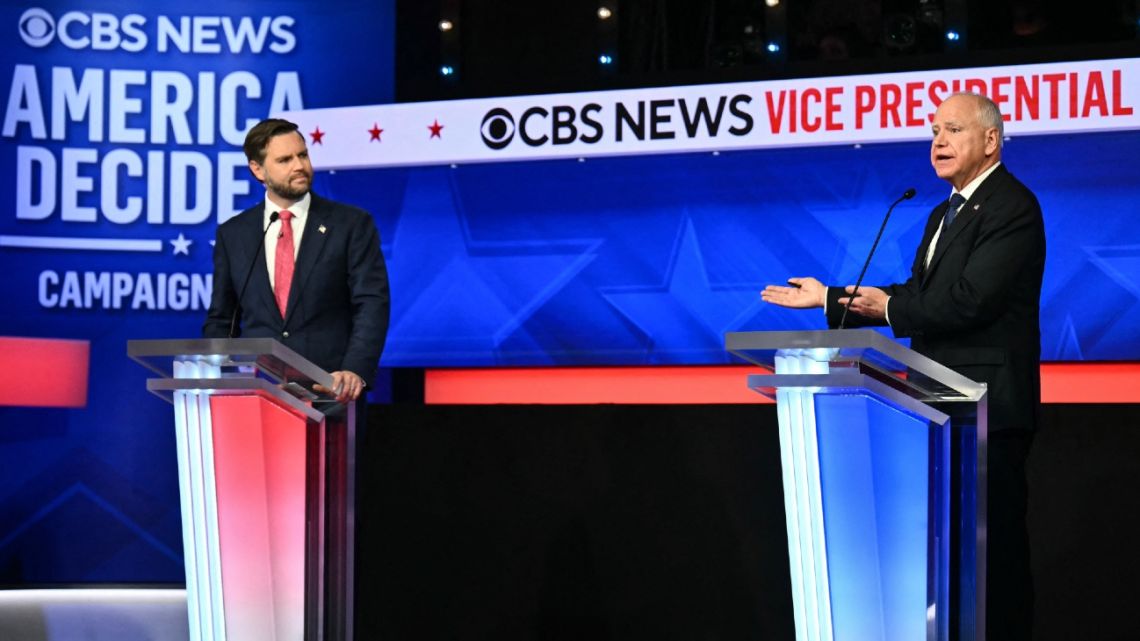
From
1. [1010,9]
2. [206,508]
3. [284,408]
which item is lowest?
[206,508]

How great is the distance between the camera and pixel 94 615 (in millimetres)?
4773

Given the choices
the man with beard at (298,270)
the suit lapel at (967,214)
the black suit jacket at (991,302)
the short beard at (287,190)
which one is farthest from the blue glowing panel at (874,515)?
the short beard at (287,190)

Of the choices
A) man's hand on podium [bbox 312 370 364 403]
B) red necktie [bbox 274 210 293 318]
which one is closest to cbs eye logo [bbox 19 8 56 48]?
red necktie [bbox 274 210 293 318]

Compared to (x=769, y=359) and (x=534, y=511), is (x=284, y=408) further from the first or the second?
(x=534, y=511)

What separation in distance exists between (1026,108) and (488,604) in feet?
7.57

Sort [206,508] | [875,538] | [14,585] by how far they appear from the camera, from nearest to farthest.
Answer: [875,538] < [206,508] < [14,585]

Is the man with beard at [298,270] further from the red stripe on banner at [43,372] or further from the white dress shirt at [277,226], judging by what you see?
the red stripe on banner at [43,372]

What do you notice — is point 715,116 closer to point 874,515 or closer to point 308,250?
point 308,250

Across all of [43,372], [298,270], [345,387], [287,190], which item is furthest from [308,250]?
[43,372]

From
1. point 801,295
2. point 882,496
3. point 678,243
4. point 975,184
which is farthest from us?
point 678,243

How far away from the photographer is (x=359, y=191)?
17.4 ft

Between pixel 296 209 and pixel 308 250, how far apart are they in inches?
4.9

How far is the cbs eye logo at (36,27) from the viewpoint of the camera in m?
5.53

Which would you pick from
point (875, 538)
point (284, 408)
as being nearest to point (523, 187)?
point (284, 408)
